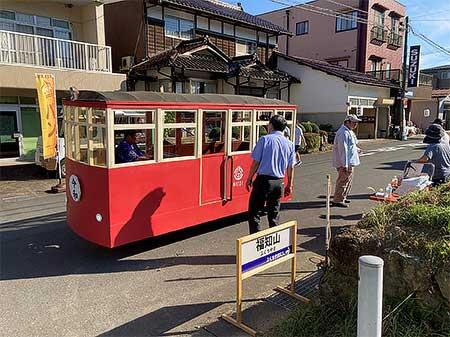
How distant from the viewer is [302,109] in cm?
2517

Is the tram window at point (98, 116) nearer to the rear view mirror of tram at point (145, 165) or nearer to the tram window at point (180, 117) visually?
the rear view mirror of tram at point (145, 165)

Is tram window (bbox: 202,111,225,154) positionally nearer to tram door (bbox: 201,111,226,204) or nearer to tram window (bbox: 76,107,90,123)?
tram door (bbox: 201,111,226,204)

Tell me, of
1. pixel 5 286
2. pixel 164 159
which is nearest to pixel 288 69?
pixel 164 159

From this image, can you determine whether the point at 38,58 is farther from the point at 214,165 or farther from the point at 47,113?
the point at 214,165

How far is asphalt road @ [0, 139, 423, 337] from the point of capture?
Answer: 145 inches

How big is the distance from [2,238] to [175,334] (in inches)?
171

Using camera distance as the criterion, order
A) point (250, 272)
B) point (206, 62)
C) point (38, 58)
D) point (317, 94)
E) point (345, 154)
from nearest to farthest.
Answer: point (250, 272) → point (345, 154) → point (38, 58) → point (206, 62) → point (317, 94)

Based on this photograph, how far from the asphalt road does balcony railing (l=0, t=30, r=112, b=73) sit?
26.1 ft

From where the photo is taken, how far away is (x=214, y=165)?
6277 mm

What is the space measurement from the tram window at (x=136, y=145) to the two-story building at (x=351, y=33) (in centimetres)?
2554

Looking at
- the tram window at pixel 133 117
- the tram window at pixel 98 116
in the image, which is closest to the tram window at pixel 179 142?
the tram window at pixel 133 117

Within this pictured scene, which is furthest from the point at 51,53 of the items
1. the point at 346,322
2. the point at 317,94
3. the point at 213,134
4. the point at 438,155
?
the point at 317,94

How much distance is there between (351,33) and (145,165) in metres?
28.7

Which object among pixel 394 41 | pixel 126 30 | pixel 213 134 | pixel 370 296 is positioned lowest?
pixel 370 296
